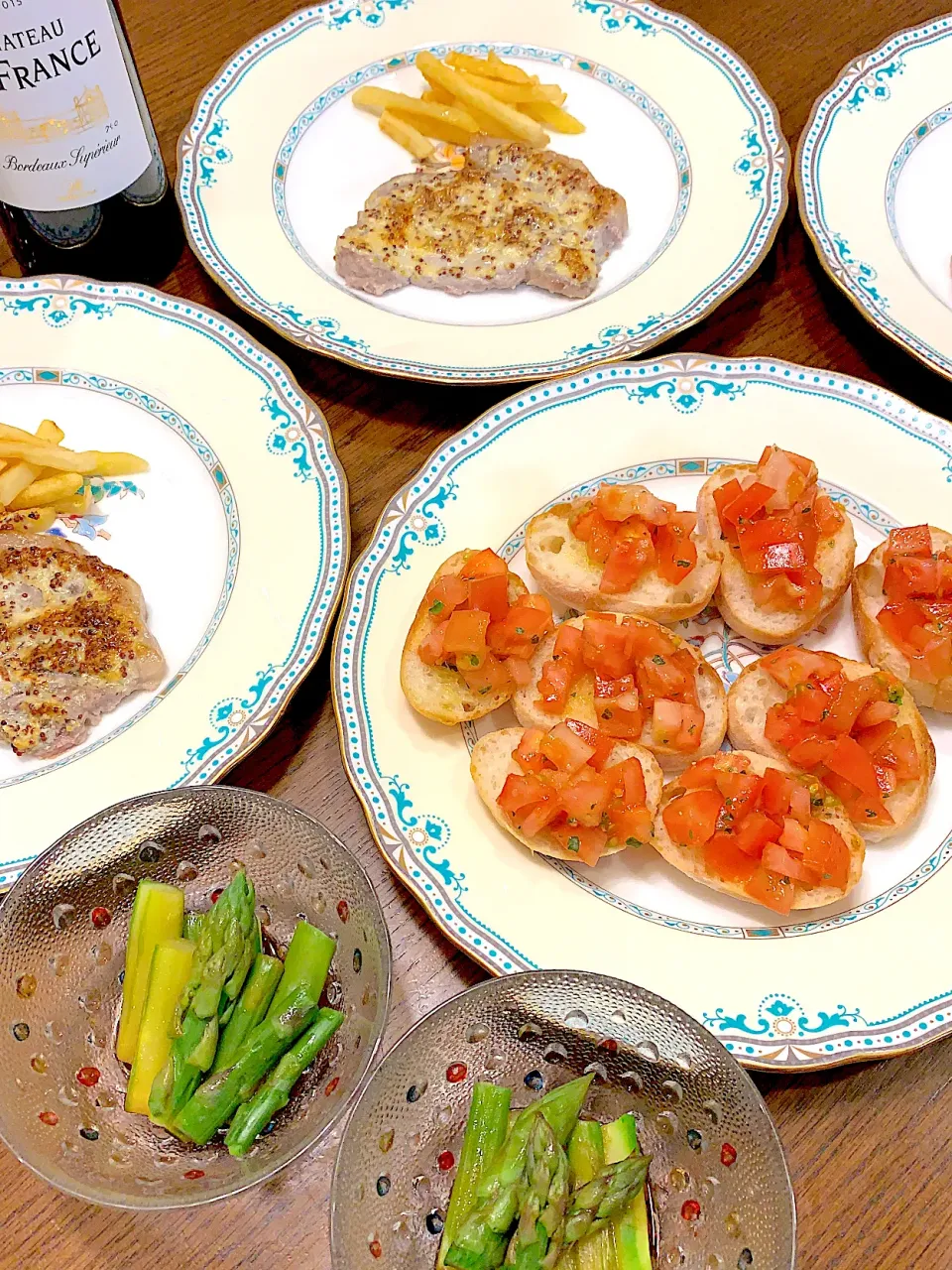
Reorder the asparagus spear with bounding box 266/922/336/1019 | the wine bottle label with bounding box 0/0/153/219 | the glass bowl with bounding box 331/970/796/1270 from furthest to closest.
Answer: the wine bottle label with bounding box 0/0/153/219 < the asparagus spear with bounding box 266/922/336/1019 < the glass bowl with bounding box 331/970/796/1270

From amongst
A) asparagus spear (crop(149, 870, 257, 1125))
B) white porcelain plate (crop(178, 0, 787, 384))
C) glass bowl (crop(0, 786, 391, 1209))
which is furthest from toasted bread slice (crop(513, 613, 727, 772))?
white porcelain plate (crop(178, 0, 787, 384))

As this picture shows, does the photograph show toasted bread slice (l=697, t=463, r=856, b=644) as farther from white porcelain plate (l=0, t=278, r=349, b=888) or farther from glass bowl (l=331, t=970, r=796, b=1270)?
glass bowl (l=331, t=970, r=796, b=1270)

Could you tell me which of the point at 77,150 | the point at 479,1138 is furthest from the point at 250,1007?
the point at 77,150

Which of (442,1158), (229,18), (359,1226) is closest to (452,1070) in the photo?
(442,1158)

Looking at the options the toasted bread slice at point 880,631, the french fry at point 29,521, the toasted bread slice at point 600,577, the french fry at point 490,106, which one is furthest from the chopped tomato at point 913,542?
the french fry at point 29,521

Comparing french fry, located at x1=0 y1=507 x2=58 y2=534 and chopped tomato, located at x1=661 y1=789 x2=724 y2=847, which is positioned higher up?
french fry, located at x1=0 y1=507 x2=58 y2=534

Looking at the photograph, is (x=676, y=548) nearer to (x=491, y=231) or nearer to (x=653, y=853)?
(x=653, y=853)

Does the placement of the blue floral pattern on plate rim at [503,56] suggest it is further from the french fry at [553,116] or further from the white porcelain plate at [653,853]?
the white porcelain plate at [653,853]
